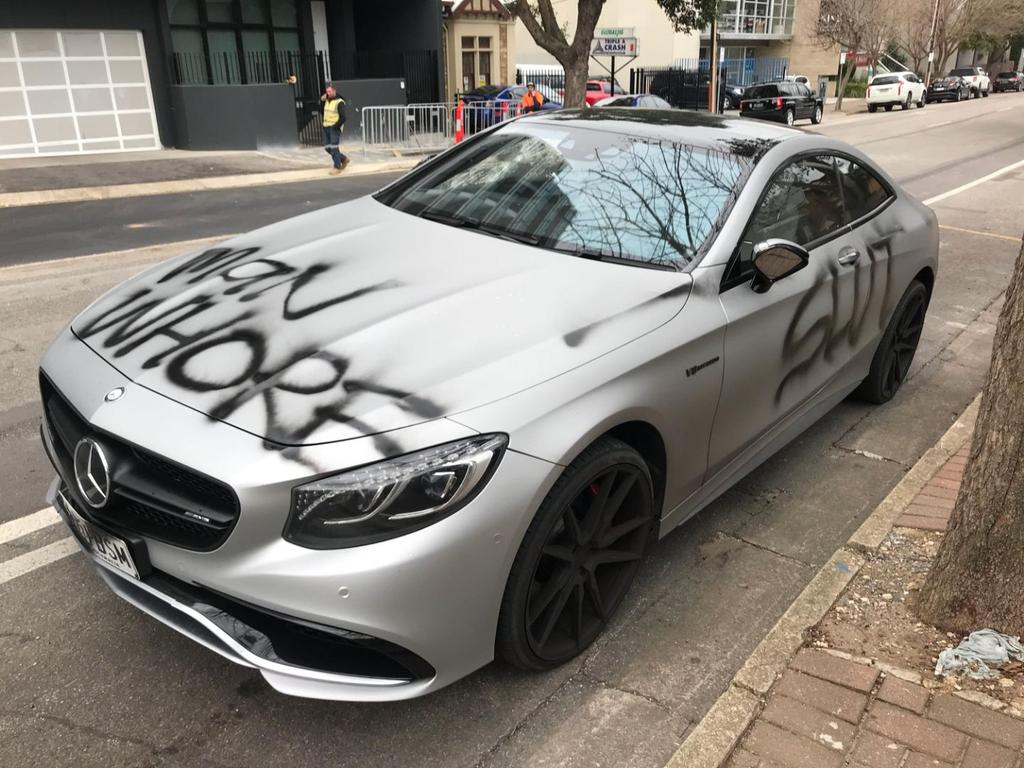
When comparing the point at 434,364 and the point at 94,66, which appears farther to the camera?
the point at 94,66

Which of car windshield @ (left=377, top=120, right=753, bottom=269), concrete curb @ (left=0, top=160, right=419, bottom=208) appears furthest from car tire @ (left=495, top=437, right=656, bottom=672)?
concrete curb @ (left=0, top=160, right=419, bottom=208)

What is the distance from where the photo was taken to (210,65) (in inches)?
827

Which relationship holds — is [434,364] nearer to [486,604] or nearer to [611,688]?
[486,604]

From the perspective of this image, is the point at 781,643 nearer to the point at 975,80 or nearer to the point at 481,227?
the point at 481,227

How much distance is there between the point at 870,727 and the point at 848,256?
2.26 metres

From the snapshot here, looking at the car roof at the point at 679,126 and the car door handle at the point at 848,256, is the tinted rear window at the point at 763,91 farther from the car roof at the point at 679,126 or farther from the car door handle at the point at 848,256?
the car door handle at the point at 848,256

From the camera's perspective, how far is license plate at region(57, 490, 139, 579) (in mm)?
2359

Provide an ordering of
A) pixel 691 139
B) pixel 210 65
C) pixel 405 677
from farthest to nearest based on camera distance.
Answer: pixel 210 65
pixel 691 139
pixel 405 677

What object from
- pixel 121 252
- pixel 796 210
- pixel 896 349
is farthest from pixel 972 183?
pixel 121 252

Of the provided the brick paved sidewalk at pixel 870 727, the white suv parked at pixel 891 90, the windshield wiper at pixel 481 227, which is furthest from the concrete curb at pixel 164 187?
the white suv parked at pixel 891 90

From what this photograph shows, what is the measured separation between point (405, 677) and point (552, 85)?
3315cm

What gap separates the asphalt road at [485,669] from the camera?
247 centimetres

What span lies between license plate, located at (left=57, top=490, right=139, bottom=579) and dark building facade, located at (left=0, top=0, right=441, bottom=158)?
62.4ft

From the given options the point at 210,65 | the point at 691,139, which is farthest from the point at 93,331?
the point at 210,65
